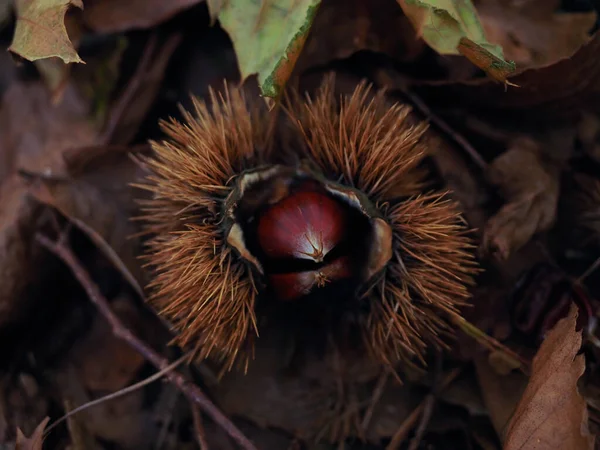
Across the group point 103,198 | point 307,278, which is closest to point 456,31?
point 307,278

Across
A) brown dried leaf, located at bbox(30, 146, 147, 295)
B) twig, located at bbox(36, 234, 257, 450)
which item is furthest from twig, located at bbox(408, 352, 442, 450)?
brown dried leaf, located at bbox(30, 146, 147, 295)

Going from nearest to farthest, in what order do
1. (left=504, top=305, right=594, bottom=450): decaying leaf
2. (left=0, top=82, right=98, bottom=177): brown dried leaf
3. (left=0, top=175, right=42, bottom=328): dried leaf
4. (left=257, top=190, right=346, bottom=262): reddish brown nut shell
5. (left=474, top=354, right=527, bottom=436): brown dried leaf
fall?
(left=504, top=305, right=594, bottom=450): decaying leaf < (left=257, top=190, right=346, bottom=262): reddish brown nut shell < (left=474, top=354, right=527, bottom=436): brown dried leaf < (left=0, top=175, right=42, bottom=328): dried leaf < (left=0, top=82, right=98, bottom=177): brown dried leaf

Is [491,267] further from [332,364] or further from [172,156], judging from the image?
[172,156]

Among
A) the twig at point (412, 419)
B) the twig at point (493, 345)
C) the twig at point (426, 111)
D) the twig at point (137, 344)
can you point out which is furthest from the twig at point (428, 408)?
the twig at point (426, 111)

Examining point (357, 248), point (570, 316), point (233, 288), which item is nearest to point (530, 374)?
point (570, 316)

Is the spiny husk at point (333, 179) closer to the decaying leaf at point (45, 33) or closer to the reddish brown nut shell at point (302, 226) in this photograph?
the reddish brown nut shell at point (302, 226)

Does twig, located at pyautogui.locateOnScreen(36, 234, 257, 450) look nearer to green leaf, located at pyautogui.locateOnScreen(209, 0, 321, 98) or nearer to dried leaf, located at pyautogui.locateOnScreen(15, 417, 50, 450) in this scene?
dried leaf, located at pyautogui.locateOnScreen(15, 417, 50, 450)
